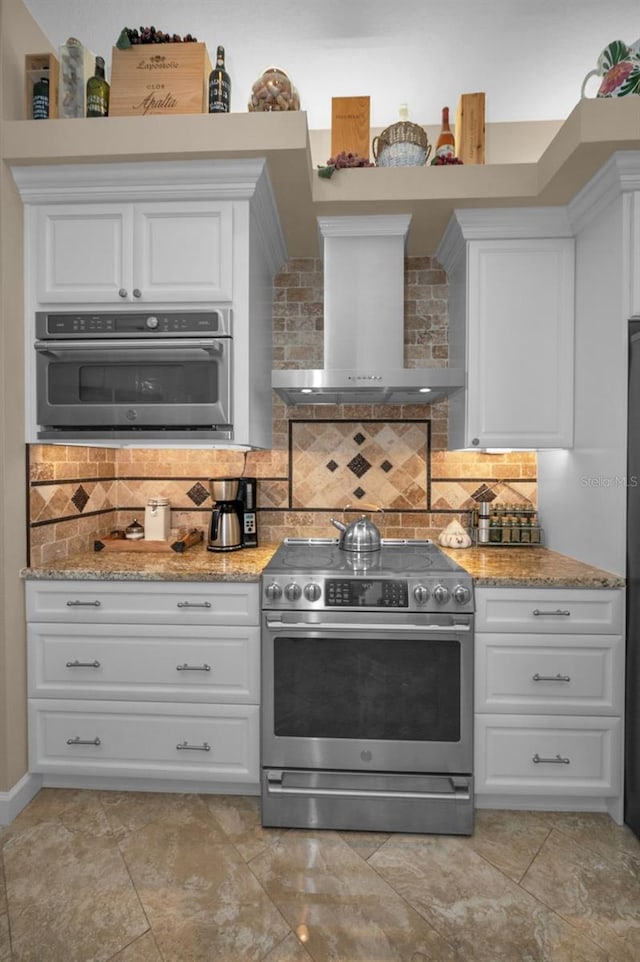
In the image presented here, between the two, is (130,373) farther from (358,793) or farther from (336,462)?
(358,793)

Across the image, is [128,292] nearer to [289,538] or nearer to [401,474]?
[289,538]

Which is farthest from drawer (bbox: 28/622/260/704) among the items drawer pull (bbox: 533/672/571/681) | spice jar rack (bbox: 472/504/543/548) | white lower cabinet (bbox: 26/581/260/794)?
spice jar rack (bbox: 472/504/543/548)

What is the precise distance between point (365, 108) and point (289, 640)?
236 cm

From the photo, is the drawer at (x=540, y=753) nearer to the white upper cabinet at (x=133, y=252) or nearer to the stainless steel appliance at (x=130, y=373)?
the stainless steel appliance at (x=130, y=373)

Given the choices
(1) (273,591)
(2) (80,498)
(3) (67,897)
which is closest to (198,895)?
(3) (67,897)

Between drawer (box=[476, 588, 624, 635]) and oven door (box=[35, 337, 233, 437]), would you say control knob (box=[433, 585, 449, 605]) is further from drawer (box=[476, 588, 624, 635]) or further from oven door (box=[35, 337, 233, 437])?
oven door (box=[35, 337, 233, 437])

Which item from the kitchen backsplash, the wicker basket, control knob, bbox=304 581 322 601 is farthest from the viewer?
the kitchen backsplash

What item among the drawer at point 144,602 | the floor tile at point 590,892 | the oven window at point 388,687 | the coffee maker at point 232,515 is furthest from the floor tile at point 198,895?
the coffee maker at point 232,515

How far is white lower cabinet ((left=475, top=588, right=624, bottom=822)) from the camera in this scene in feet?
6.92

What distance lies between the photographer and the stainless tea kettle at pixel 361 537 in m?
2.55

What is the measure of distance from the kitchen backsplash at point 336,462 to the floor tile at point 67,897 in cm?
143

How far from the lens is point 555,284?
2.46 m

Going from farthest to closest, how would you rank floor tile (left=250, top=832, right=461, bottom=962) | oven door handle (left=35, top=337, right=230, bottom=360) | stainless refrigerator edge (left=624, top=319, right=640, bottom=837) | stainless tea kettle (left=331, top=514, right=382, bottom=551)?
stainless tea kettle (left=331, top=514, right=382, bottom=551), oven door handle (left=35, top=337, right=230, bottom=360), stainless refrigerator edge (left=624, top=319, right=640, bottom=837), floor tile (left=250, top=832, right=461, bottom=962)

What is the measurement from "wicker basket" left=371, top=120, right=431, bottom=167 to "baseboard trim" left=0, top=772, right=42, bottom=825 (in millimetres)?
3037
